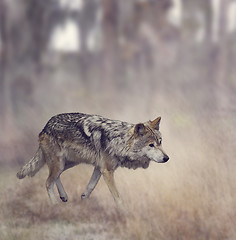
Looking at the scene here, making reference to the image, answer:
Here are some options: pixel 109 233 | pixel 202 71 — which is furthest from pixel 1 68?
pixel 202 71

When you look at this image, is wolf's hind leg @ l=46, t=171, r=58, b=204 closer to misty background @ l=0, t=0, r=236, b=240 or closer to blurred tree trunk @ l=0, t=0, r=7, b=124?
misty background @ l=0, t=0, r=236, b=240

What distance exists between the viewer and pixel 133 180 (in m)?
5.82

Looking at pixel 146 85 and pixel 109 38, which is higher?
pixel 109 38

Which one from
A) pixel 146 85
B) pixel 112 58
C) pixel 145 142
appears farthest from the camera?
pixel 146 85

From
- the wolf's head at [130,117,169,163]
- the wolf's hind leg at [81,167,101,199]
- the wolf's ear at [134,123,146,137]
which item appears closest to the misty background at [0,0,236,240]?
the wolf's hind leg at [81,167,101,199]

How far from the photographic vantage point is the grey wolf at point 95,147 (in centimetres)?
522

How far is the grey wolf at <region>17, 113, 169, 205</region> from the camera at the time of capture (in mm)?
5219

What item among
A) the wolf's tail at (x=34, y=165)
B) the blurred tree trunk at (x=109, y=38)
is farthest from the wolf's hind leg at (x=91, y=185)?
the blurred tree trunk at (x=109, y=38)

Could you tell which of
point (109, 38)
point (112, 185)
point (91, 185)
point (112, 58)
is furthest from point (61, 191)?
point (112, 58)

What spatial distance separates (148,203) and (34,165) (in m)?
1.53

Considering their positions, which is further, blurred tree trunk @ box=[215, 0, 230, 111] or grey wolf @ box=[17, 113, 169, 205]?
blurred tree trunk @ box=[215, 0, 230, 111]

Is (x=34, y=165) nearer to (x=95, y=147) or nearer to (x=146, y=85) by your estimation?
(x=95, y=147)

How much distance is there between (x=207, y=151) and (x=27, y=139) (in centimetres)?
291

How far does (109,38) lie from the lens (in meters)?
11.5
